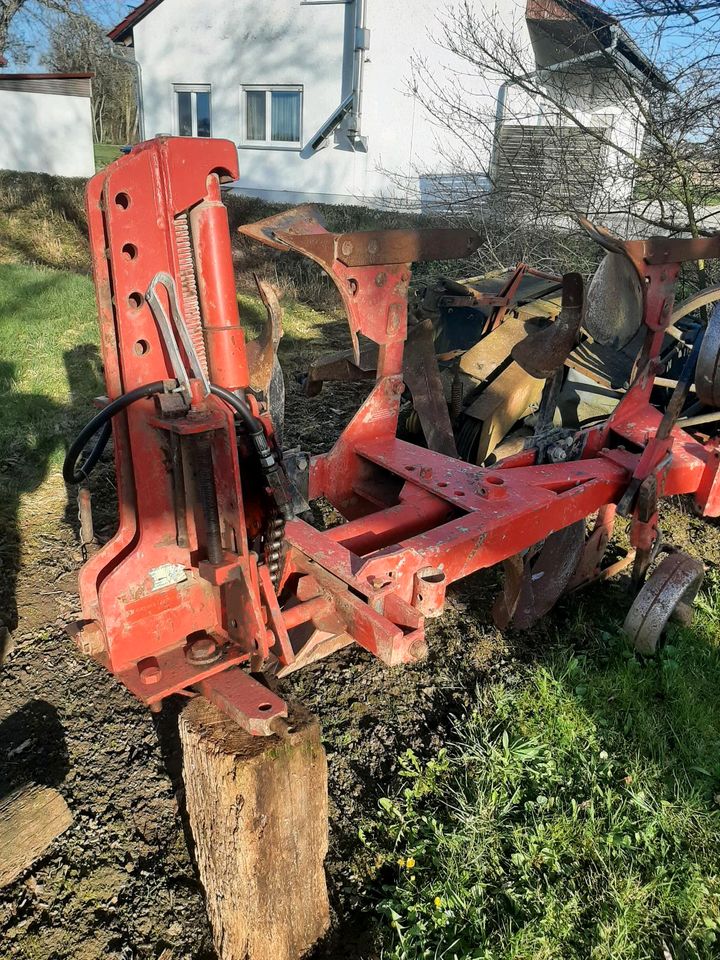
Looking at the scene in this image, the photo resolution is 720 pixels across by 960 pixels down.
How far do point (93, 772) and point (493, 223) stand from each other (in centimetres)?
702

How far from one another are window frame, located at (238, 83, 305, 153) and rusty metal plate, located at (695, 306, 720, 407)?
13.3 m

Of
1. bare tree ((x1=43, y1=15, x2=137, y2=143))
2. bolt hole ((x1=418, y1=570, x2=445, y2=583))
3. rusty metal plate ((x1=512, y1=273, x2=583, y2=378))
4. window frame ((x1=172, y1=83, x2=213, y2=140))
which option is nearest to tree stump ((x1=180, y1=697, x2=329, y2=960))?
bolt hole ((x1=418, y1=570, x2=445, y2=583))

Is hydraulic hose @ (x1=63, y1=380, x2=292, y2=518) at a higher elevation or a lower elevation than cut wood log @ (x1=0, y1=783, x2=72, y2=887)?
higher

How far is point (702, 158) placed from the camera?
19.0 ft

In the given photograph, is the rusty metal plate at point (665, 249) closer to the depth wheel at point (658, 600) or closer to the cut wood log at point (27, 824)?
the depth wheel at point (658, 600)

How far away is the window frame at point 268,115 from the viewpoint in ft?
47.4

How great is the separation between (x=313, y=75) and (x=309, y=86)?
21 centimetres

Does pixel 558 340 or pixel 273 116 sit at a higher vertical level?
pixel 273 116

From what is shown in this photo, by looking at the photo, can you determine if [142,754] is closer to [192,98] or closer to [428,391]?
[428,391]

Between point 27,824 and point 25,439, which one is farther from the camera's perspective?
point 25,439

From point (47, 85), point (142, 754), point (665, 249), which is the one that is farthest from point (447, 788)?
point (47, 85)

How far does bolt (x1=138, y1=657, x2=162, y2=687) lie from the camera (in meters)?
2.04

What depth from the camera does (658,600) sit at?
3191mm

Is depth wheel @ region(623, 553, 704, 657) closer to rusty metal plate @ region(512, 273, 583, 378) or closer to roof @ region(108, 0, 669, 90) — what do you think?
rusty metal plate @ region(512, 273, 583, 378)
